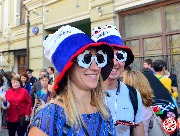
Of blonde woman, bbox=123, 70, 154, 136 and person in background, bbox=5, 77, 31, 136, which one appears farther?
person in background, bbox=5, 77, 31, 136

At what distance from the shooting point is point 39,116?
1.54 meters

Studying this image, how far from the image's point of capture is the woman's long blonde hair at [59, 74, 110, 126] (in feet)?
5.18

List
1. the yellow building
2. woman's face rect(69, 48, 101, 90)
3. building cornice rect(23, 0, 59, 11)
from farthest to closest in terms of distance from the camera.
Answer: building cornice rect(23, 0, 59, 11)
the yellow building
woman's face rect(69, 48, 101, 90)

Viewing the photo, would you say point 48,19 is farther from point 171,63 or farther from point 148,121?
point 148,121

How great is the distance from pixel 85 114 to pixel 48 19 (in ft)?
35.2

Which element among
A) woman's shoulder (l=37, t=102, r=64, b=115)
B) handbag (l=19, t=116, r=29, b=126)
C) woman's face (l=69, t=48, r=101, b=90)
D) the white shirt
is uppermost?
woman's face (l=69, t=48, r=101, b=90)

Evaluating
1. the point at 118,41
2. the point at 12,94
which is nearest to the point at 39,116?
the point at 118,41

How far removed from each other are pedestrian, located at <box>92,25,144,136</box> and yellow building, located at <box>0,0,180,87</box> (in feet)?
17.0

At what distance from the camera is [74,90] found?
1744 millimetres

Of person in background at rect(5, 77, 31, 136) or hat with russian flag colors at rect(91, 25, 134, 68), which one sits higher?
hat with russian flag colors at rect(91, 25, 134, 68)

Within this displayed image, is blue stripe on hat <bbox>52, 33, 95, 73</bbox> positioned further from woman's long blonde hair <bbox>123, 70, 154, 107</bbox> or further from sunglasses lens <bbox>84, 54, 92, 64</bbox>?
woman's long blonde hair <bbox>123, 70, 154, 107</bbox>

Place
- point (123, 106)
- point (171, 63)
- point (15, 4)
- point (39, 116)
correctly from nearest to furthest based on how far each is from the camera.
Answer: point (39, 116)
point (123, 106)
point (171, 63)
point (15, 4)

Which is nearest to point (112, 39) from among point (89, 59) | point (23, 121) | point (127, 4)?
point (89, 59)

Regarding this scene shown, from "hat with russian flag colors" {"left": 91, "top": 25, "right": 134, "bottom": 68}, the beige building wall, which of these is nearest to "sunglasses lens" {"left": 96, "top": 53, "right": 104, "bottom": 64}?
"hat with russian flag colors" {"left": 91, "top": 25, "right": 134, "bottom": 68}
